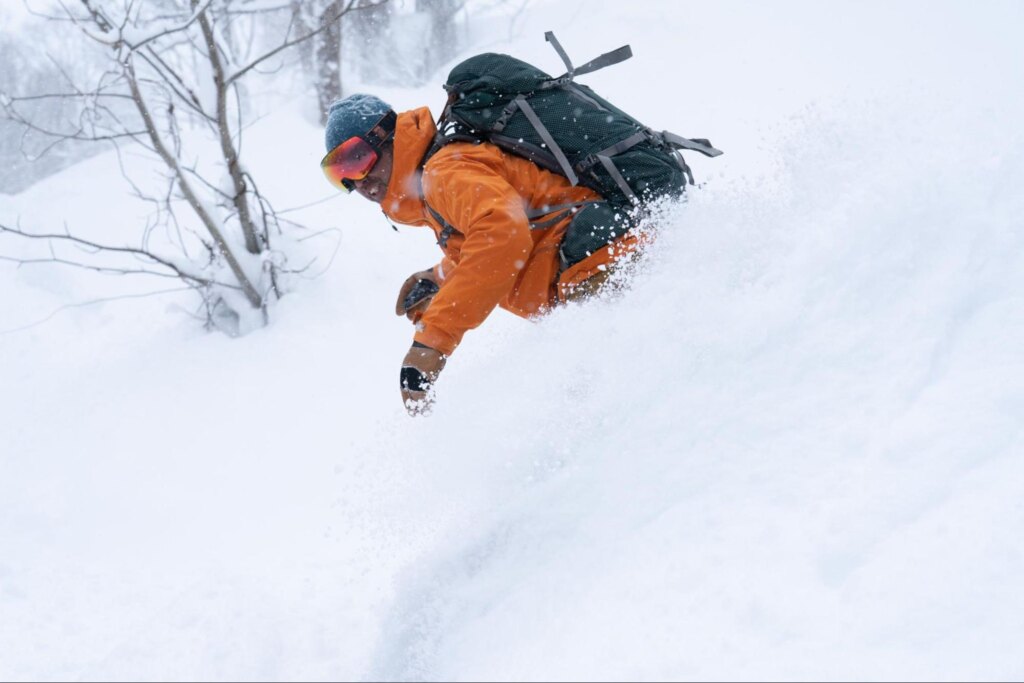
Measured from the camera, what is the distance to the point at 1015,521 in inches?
54.1

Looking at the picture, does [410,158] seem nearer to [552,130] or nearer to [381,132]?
[381,132]

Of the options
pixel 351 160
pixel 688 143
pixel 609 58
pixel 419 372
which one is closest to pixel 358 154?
pixel 351 160

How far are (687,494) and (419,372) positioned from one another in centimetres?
96

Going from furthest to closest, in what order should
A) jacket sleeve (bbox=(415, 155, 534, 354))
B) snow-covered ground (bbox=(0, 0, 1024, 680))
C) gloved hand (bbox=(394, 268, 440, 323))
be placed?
gloved hand (bbox=(394, 268, 440, 323)) → jacket sleeve (bbox=(415, 155, 534, 354)) → snow-covered ground (bbox=(0, 0, 1024, 680))

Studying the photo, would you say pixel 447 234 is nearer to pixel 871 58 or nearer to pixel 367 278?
pixel 367 278

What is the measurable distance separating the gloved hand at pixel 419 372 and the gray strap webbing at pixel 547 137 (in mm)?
728

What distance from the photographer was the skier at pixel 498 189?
2.24 metres

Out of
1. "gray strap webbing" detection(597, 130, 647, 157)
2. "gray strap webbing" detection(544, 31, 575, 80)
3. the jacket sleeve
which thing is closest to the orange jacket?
the jacket sleeve

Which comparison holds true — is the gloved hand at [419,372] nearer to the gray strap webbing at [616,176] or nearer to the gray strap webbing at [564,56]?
the gray strap webbing at [616,176]

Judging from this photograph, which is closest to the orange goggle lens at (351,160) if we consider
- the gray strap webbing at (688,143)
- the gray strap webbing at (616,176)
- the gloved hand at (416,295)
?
the gloved hand at (416,295)

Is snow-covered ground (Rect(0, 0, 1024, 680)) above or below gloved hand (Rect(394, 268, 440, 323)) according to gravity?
below

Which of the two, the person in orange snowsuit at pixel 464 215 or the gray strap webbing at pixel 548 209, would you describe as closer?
the person in orange snowsuit at pixel 464 215

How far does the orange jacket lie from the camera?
7.25 feet

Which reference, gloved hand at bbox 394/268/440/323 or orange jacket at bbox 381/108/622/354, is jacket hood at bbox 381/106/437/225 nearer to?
orange jacket at bbox 381/108/622/354
